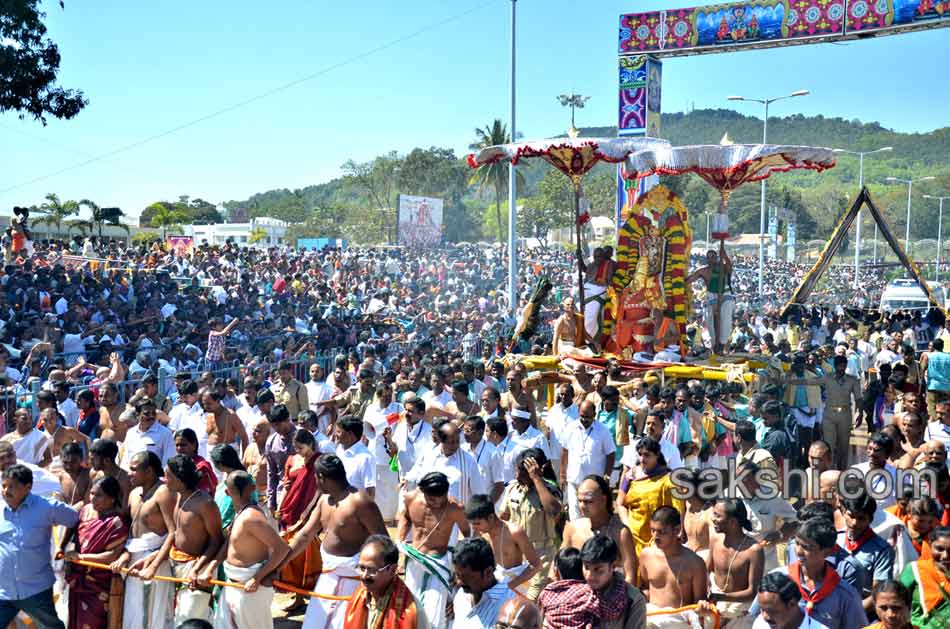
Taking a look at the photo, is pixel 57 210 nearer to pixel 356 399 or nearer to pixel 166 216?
pixel 166 216

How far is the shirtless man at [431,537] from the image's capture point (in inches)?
230

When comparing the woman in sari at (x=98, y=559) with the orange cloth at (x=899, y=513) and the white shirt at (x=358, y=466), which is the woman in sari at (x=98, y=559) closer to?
the white shirt at (x=358, y=466)

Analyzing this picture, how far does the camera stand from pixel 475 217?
110m

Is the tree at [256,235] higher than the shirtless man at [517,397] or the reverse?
higher

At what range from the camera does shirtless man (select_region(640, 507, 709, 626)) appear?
5.34 meters

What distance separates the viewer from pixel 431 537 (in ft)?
19.9

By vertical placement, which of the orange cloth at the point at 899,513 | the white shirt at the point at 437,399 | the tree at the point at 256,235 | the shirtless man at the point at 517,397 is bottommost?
the white shirt at the point at 437,399

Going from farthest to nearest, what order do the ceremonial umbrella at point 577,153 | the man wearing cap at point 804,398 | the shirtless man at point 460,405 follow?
the ceremonial umbrella at point 577,153 < the man wearing cap at point 804,398 < the shirtless man at point 460,405

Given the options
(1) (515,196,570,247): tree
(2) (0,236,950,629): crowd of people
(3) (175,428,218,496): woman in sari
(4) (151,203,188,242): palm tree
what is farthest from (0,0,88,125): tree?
(4) (151,203,188,242): palm tree

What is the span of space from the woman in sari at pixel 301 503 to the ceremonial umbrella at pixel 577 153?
7.00m

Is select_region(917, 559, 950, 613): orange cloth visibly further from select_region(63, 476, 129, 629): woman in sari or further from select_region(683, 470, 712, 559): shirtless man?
select_region(63, 476, 129, 629): woman in sari

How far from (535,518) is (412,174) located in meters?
67.8

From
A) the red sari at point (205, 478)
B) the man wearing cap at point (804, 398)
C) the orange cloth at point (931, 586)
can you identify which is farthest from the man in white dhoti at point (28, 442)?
the man wearing cap at point (804, 398)

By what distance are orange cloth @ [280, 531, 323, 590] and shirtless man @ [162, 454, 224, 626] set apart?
4.07 feet
